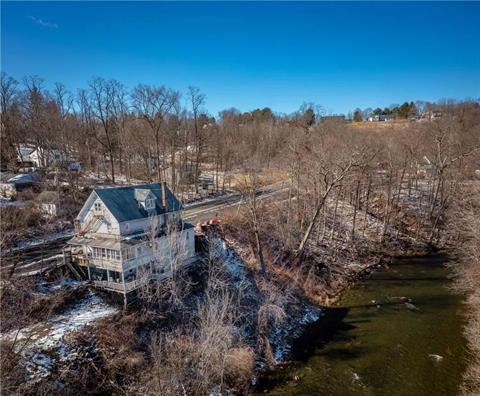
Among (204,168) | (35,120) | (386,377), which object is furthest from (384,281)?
(35,120)

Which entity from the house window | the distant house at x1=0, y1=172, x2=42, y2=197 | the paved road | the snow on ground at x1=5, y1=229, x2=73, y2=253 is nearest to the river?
the house window

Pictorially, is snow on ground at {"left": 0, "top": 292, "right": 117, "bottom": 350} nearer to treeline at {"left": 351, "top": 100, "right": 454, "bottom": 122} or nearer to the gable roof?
the gable roof

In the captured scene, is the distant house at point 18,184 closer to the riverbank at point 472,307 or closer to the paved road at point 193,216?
the paved road at point 193,216

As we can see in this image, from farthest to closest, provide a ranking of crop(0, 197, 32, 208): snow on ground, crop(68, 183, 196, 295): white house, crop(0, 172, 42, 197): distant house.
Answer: crop(0, 172, 42, 197): distant house, crop(0, 197, 32, 208): snow on ground, crop(68, 183, 196, 295): white house

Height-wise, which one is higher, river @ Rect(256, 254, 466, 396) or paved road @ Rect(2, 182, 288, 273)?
paved road @ Rect(2, 182, 288, 273)

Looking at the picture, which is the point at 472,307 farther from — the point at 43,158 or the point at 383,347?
the point at 43,158

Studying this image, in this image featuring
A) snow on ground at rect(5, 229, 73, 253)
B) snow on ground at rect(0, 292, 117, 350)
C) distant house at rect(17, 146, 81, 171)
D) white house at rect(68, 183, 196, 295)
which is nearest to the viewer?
snow on ground at rect(0, 292, 117, 350)

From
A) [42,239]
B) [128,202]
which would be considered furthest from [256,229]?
[42,239]

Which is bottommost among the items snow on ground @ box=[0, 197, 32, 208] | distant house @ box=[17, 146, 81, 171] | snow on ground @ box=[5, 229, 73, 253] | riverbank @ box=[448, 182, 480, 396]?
riverbank @ box=[448, 182, 480, 396]
